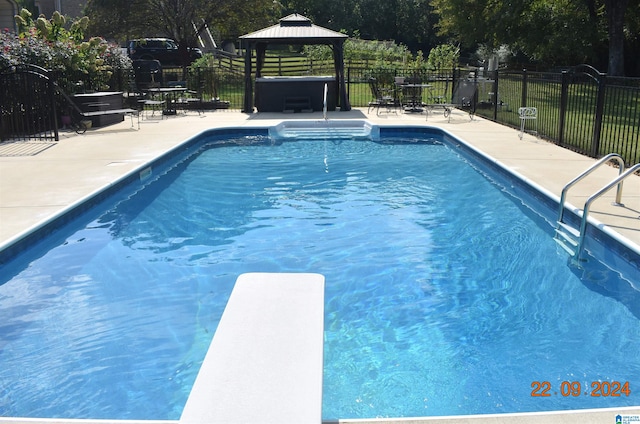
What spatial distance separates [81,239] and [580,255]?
16.7 feet

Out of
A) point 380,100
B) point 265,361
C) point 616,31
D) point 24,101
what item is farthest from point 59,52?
point 616,31

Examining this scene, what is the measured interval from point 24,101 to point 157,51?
59.1 ft

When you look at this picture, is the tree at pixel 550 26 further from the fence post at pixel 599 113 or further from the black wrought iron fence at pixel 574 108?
the fence post at pixel 599 113

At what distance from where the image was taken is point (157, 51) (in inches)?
1099

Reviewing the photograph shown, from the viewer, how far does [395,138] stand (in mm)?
12602

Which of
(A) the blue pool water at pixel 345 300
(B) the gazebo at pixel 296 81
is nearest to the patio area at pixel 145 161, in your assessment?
(A) the blue pool water at pixel 345 300

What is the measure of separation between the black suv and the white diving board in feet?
86.5

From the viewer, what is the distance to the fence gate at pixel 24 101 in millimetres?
10609

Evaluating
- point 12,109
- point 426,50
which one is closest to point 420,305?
point 12,109

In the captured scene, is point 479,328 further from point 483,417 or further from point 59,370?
point 59,370

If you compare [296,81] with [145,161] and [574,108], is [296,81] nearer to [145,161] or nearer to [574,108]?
[574,108]

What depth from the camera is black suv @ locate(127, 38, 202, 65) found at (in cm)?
2761

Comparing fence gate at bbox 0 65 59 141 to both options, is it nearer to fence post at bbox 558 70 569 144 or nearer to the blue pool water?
the blue pool water

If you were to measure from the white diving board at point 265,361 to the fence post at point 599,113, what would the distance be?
7.36 m
